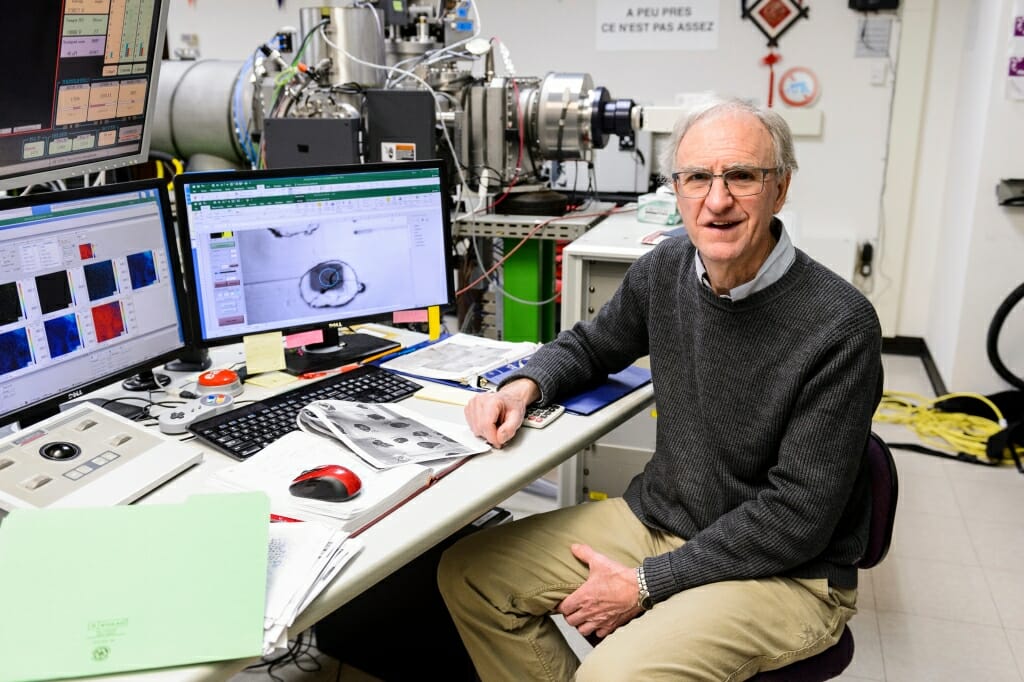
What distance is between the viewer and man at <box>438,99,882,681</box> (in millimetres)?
1268

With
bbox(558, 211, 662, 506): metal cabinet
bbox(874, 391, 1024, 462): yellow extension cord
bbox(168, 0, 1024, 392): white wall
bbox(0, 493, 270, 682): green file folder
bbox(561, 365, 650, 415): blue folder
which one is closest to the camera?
bbox(0, 493, 270, 682): green file folder

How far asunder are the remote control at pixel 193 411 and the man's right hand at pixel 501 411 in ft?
1.45

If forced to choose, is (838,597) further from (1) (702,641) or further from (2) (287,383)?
(2) (287,383)

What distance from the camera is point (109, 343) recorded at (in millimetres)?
1467

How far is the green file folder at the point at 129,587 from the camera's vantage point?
2.82 ft

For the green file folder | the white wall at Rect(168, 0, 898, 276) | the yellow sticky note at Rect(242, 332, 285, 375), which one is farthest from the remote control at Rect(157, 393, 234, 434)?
the white wall at Rect(168, 0, 898, 276)

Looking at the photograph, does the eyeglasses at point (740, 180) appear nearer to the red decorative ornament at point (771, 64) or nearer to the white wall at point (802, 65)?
the white wall at point (802, 65)

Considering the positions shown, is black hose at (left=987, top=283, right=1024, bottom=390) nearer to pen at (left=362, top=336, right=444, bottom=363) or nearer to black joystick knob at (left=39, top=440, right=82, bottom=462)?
pen at (left=362, top=336, right=444, bottom=363)

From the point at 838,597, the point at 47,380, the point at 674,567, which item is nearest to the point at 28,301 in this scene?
the point at 47,380

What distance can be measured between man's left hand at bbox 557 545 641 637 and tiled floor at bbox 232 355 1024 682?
81 cm

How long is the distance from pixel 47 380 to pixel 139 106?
0.60m

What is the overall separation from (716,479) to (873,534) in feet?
0.86

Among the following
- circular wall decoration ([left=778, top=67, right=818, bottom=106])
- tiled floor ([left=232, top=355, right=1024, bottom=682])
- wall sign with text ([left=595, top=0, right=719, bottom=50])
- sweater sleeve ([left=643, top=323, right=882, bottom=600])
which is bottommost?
tiled floor ([left=232, top=355, right=1024, bottom=682])

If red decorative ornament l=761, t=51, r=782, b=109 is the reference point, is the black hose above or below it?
below
